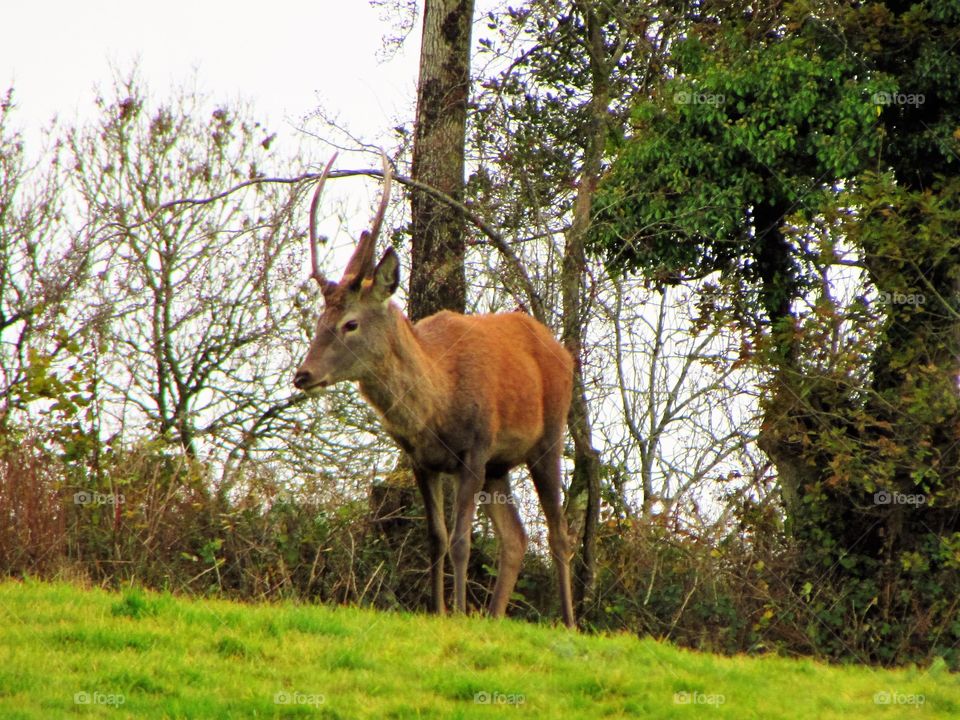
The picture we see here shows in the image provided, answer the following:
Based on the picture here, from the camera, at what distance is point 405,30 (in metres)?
14.2

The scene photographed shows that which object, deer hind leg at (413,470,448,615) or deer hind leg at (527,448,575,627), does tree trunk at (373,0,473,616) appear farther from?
deer hind leg at (413,470,448,615)

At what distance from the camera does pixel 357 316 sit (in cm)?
888

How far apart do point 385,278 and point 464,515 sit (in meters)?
1.72

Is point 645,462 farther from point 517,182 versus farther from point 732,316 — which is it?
point 517,182

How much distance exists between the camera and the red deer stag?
889 cm

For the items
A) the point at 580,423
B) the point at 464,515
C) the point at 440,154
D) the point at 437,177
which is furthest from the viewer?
the point at 440,154

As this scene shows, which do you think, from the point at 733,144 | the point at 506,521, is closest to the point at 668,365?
the point at 733,144

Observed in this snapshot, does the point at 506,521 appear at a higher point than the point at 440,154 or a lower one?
lower

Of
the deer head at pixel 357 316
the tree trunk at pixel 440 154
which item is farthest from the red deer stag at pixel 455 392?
the tree trunk at pixel 440 154

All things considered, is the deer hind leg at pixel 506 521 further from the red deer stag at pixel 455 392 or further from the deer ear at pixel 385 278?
the deer ear at pixel 385 278

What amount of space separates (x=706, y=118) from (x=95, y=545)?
8.01 m

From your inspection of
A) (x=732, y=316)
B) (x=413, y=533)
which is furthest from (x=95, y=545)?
(x=732, y=316)

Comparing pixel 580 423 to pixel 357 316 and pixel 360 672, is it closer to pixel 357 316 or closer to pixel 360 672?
pixel 357 316

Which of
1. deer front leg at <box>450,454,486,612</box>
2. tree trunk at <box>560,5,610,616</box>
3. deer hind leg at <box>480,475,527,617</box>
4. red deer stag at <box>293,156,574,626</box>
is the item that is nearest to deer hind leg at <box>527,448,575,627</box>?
red deer stag at <box>293,156,574,626</box>
